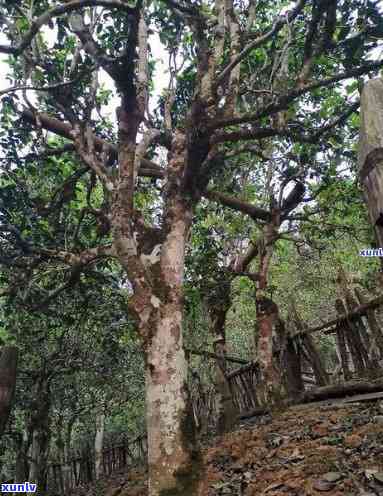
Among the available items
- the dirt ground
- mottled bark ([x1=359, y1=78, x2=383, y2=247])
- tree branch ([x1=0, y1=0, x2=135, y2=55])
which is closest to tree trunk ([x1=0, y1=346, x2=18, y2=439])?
the dirt ground

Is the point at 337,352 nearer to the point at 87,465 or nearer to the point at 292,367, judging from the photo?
the point at 292,367

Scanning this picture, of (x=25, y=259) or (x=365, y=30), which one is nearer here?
(x=365, y=30)

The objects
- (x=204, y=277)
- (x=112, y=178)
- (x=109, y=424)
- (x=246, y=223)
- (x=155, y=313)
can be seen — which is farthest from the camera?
(x=109, y=424)

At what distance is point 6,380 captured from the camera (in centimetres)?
587

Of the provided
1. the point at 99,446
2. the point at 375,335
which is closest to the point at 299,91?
the point at 375,335

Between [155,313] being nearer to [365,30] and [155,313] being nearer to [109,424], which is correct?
[365,30]

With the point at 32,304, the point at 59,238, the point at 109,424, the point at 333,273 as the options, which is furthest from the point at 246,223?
the point at 109,424

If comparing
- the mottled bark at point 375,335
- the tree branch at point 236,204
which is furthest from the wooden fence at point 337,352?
the tree branch at point 236,204

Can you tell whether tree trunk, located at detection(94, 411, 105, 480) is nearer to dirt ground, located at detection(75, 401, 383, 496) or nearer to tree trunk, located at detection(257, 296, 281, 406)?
tree trunk, located at detection(257, 296, 281, 406)

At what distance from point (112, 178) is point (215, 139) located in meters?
1.58

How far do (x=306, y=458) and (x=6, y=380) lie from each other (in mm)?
4121

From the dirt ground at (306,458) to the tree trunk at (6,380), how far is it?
7.75 ft

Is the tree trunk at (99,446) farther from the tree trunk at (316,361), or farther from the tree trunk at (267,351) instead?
the tree trunk at (267,351)

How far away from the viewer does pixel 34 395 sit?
10078mm
